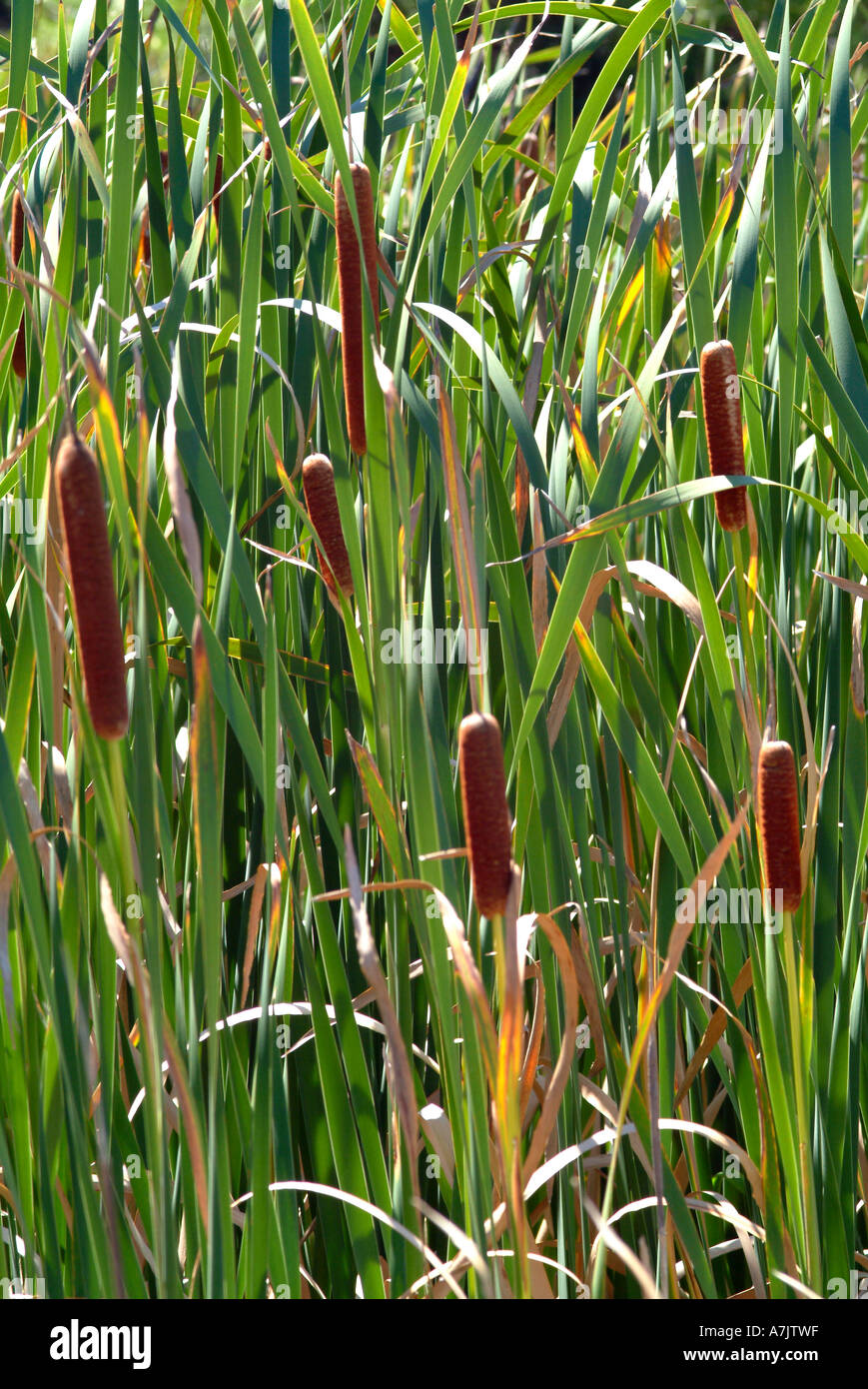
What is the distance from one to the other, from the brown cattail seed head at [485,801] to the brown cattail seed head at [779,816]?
0.67ft

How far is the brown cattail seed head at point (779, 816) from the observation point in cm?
61

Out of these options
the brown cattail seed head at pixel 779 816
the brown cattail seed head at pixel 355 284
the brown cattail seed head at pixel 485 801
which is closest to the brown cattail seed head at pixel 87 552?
the brown cattail seed head at pixel 485 801

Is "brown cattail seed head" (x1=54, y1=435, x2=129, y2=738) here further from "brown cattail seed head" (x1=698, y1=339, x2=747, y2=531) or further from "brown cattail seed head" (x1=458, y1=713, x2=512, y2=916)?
"brown cattail seed head" (x1=698, y1=339, x2=747, y2=531)

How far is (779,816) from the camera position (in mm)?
617

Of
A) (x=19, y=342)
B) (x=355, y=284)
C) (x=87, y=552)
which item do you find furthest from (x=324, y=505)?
(x=19, y=342)

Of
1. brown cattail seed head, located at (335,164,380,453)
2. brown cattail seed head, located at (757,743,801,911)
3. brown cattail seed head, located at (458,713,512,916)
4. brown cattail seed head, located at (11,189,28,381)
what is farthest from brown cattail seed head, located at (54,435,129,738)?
brown cattail seed head, located at (11,189,28,381)

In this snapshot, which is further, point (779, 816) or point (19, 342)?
point (19, 342)

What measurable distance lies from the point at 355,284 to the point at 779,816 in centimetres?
41

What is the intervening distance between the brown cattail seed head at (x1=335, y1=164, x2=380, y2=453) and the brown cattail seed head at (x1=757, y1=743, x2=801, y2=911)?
0.32m

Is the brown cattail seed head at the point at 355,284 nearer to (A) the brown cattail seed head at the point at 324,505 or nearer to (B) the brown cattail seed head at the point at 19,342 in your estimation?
(A) the brown cattail seed head at the point at 324,505

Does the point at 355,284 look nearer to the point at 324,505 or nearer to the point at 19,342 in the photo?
the point at 324,505

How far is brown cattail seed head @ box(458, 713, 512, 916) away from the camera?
471mm
